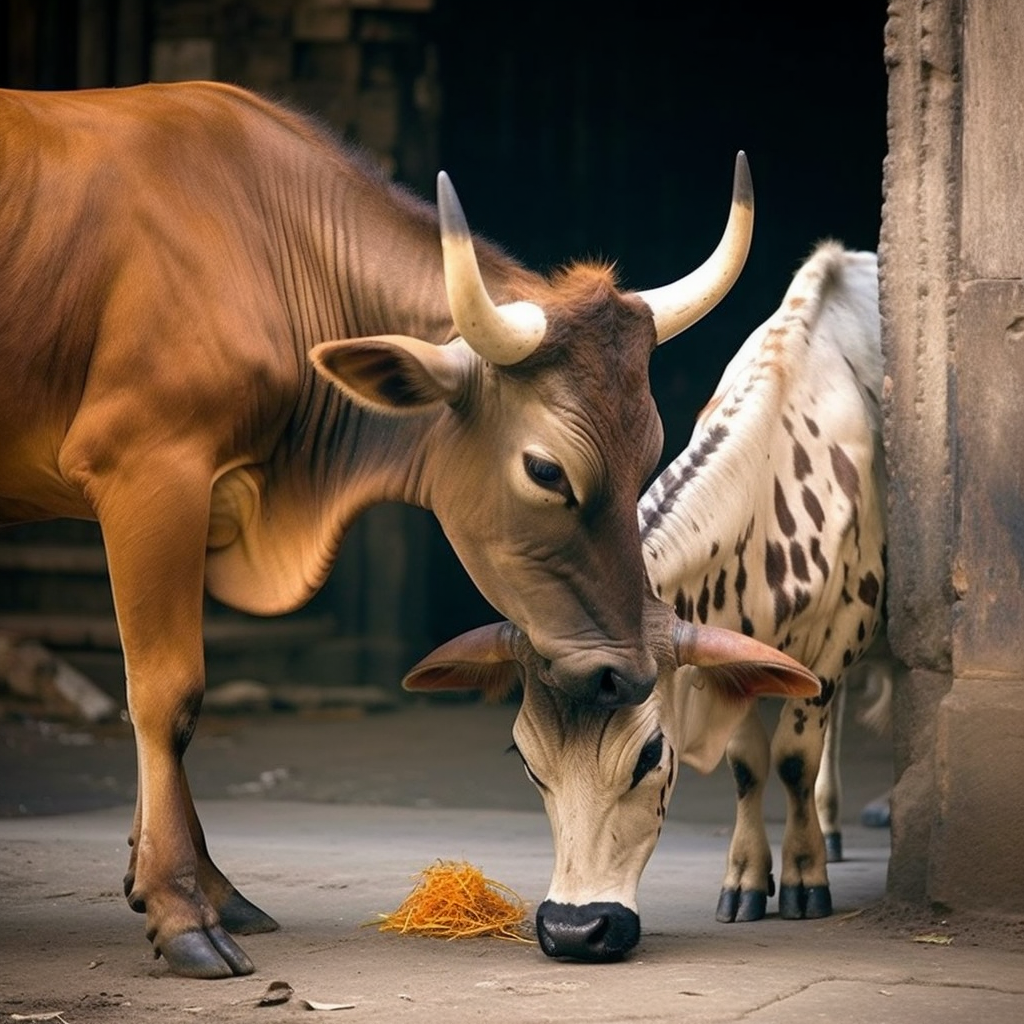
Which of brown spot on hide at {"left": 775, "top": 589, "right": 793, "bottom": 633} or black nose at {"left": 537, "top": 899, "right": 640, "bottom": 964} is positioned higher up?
brown spot on hide at {"left": 775, "top": 589, "right": 793, "bottom": 633}

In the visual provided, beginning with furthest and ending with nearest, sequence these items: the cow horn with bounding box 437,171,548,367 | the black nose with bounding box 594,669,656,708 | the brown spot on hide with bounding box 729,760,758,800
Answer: the brown spot on hide with bounding box 729,760,758,800 < the black nose with bounding box 594,669,656,708 < the cow horn with bounding box 437,171,548,367

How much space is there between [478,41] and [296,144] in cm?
612

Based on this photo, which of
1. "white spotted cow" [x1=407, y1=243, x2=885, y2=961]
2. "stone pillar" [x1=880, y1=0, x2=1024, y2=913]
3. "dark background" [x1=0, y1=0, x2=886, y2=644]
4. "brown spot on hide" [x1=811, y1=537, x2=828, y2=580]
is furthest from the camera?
"dark background" [x1=0, y1=0, x2=886, y2=644]

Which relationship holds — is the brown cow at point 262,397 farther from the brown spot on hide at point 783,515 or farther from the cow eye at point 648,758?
the brown spot on hide at point 783,515

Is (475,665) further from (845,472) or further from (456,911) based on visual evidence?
(845,472)

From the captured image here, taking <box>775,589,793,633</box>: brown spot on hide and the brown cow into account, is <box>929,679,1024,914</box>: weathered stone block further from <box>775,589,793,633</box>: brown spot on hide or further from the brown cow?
the brown cow

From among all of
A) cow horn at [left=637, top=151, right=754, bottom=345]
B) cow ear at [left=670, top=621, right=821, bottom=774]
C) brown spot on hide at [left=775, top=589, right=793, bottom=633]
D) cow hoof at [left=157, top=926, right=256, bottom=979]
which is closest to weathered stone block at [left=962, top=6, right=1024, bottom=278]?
cow horn at [left=637, top=151, right=754, bottom=345]

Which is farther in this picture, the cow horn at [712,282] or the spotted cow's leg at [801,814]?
the spotted cow's leg at [801,814]

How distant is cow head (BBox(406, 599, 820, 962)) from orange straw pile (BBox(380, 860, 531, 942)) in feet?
1.25

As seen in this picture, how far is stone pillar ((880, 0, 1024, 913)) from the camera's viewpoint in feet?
16.6

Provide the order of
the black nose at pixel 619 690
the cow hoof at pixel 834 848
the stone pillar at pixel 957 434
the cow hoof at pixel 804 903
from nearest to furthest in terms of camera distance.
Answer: the black nose at pixel 619 690
the stone pillar at pixel 957 434
the cow hoof at pixel 804 903
the cow hoof at pixel 834 848

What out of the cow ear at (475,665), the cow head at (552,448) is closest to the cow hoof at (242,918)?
the cow ear at (475,665)

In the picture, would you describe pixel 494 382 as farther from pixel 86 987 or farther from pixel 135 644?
pixel 86 987

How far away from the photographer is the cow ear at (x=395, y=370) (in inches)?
179
